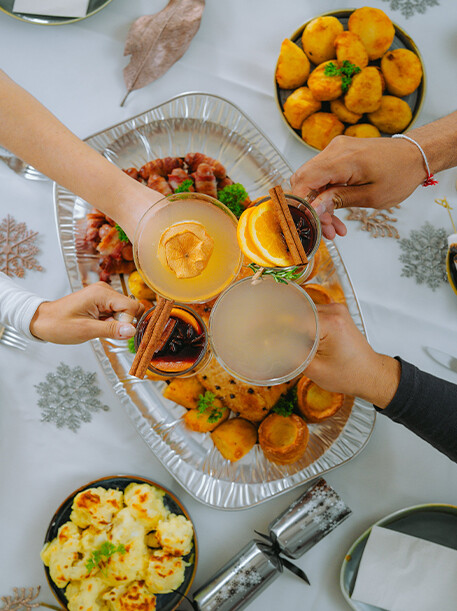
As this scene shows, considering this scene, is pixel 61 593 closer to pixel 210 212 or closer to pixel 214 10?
pixel 210 212

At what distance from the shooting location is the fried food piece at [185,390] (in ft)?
4.08

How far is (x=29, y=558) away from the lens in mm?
1356

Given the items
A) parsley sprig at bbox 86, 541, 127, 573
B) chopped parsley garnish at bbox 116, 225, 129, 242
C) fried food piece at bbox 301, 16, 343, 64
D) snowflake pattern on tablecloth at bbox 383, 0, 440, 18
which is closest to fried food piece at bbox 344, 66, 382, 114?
fried food piece at bbox 301, 16, 343, 64

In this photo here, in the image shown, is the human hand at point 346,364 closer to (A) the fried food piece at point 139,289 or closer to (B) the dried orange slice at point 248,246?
(B) the dried orange slice at point 248,246

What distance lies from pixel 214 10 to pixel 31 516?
1585 mm

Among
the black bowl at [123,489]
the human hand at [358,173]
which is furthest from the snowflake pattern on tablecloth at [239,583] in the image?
the human hand at [358,173]

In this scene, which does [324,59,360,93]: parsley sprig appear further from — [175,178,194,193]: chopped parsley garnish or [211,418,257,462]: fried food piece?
[211,418,257,462]: fried food piece

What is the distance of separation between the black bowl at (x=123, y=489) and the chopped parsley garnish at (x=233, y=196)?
0.77 metres

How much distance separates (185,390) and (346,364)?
429 mm

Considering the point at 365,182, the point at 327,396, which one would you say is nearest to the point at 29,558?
the point at 327,396

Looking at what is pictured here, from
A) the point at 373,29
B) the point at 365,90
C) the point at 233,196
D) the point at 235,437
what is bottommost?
the point at 235,437

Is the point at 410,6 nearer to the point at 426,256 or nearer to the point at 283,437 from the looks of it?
the point at 426,256

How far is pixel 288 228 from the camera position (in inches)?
32.5

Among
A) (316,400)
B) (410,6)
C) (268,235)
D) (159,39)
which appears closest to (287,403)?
(316,400)
